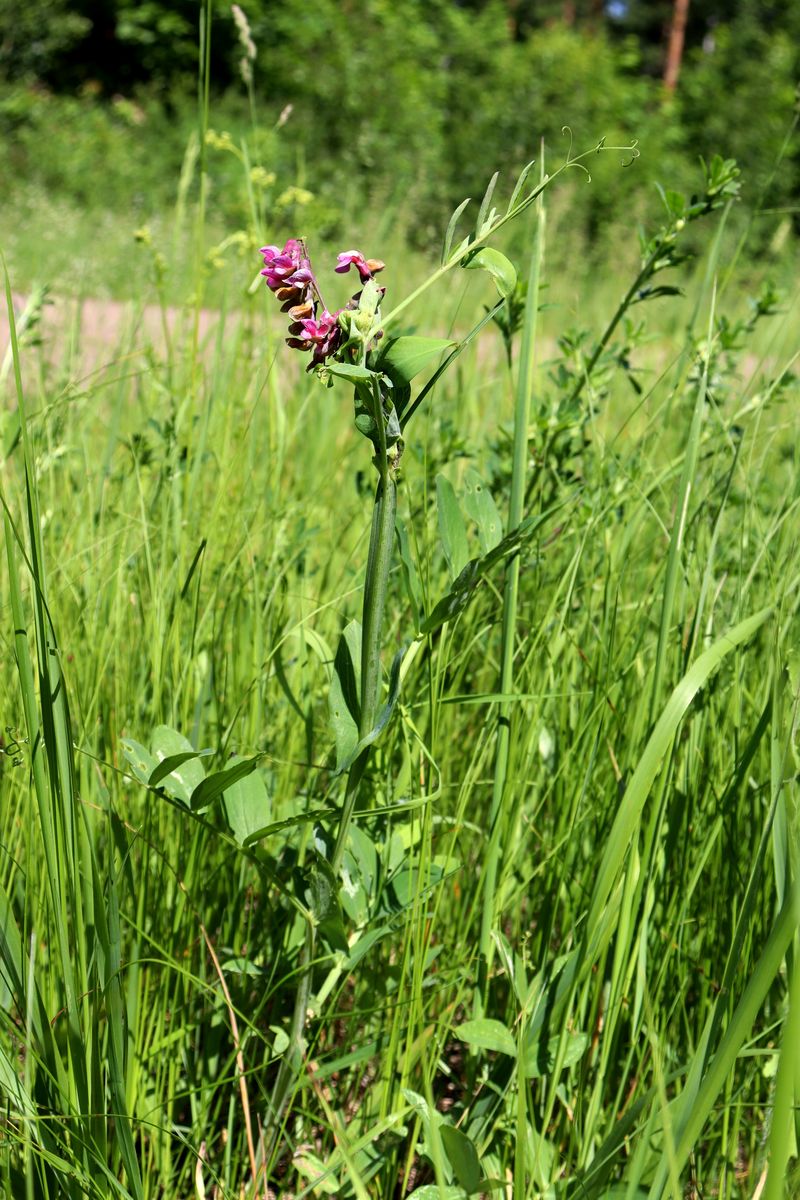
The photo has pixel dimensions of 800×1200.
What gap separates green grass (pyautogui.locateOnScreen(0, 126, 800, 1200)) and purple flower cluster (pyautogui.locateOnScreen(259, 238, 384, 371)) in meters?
Result: 0.16

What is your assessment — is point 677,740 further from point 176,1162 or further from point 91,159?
point 91,159

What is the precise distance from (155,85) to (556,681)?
38.8 ft

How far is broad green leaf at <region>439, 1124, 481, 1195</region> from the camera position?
2.22 ft

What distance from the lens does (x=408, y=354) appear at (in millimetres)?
561

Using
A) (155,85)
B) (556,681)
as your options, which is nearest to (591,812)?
(556,681)

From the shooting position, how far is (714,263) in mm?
1006

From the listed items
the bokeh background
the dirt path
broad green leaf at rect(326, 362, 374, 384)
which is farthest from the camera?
the bokeh background

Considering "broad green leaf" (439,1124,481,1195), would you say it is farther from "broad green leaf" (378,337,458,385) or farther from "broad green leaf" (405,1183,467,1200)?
"broad green leaf" (378,337,458,385)

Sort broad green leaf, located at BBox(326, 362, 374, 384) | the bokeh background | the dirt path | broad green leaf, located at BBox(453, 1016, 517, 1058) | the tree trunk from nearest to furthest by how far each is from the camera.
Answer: broad green leaf, located at BBox(326, 362, 374, 384)
broad green leaf, located at BBox(453, 1016, 517, 1058)
the dirt path
the bokeh background
the tree trunk

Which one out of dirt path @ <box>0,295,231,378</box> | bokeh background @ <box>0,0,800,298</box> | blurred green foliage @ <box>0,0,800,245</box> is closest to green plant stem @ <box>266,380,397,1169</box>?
dirt path @ <box>0,295,231,378</box>

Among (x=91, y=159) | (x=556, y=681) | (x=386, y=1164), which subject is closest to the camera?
(x=386, y=1164)

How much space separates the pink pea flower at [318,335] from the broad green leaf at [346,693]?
0.17 metres

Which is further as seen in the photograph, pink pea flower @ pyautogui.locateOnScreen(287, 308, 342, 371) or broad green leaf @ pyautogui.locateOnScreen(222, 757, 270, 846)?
broad green leaf @ pyautogui.locateOnScreen(222, 757, 270, 846)

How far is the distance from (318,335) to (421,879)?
37 cm
